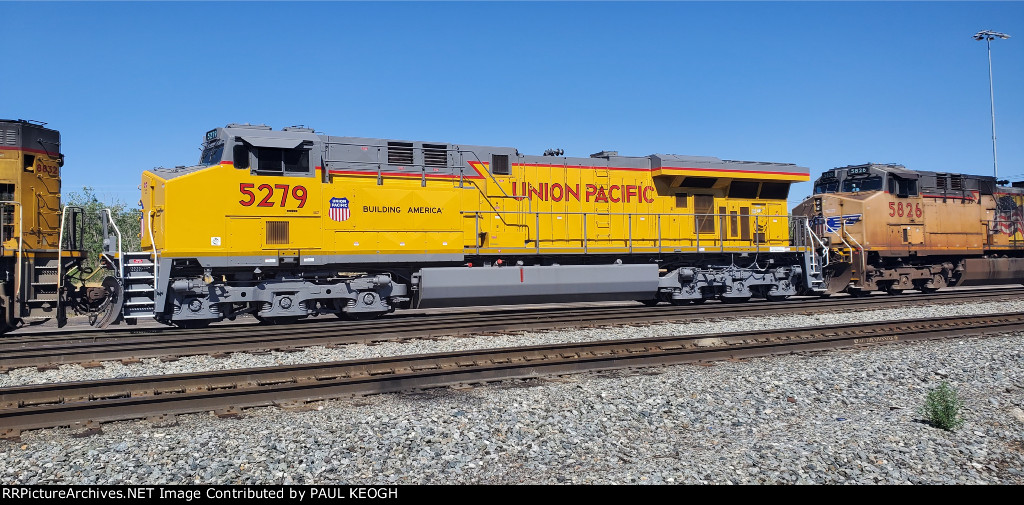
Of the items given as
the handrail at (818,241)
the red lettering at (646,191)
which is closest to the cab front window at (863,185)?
the handrail at (818,241)

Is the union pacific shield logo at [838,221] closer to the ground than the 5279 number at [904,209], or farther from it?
closer to the ground

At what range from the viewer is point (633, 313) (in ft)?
41.8

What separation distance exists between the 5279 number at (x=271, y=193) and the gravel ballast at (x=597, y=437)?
4348 millimetres

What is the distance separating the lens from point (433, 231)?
12289 mm

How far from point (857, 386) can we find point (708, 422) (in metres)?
2.40

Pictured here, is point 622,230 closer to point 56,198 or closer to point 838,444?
point 838,444

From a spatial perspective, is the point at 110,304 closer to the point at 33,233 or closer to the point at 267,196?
the point at 33,233

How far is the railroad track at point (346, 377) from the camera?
18.3 ft

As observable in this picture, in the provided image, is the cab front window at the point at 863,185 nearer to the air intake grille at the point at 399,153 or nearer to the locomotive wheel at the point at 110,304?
the air intake grille at the point at 399,153

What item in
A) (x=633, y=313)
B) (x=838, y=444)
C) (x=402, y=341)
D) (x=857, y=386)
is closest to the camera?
(x=838, y=444)

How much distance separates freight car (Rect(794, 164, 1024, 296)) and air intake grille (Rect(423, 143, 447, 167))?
34.3ft

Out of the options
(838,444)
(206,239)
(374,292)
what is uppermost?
(206,239)

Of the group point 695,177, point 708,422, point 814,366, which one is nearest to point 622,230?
point 695,177

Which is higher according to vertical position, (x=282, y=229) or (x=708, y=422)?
(x=282, y=229)
